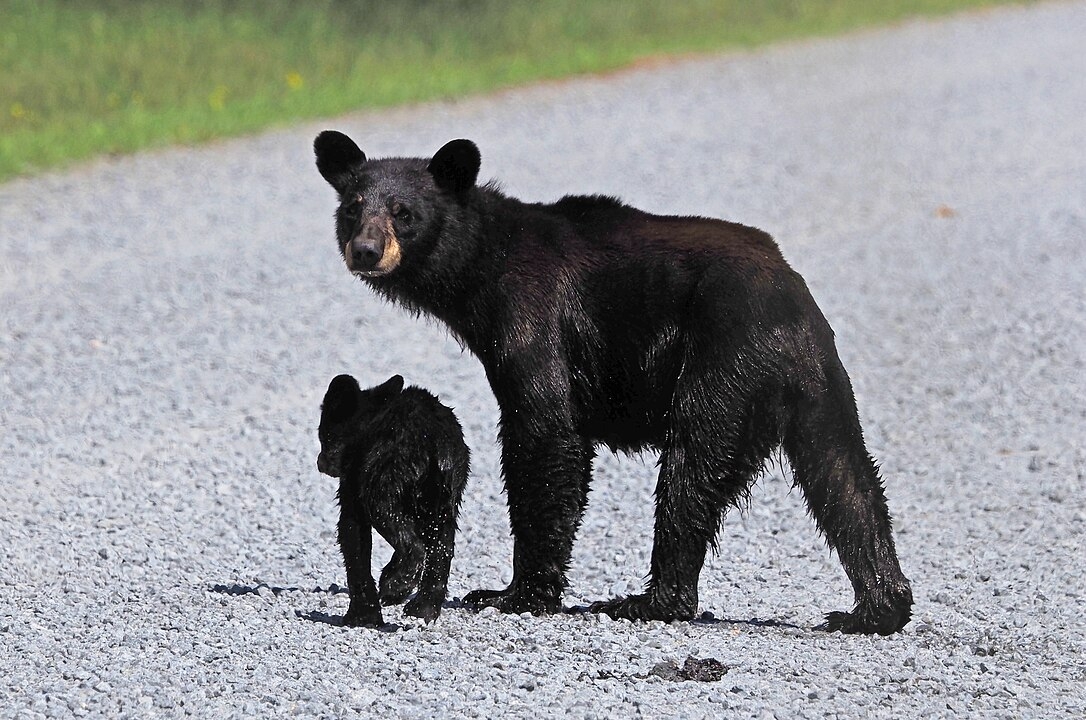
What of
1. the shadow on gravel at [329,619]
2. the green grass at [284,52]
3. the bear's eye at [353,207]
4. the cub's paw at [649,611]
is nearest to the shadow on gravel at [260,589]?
the shadow on gravel at [329,619]

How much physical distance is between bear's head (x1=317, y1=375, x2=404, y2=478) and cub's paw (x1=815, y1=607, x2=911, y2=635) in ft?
5.05

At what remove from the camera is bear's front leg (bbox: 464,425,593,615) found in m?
5.27

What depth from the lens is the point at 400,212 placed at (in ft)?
17.4

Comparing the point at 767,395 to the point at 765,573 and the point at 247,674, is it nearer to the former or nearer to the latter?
the point at 765,573

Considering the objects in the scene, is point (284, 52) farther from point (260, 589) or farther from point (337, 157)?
point (260, 589)

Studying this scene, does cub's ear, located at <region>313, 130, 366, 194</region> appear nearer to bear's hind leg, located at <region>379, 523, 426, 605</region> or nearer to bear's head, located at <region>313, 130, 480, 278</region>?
bear's head, located at <region>313, 130, 480, 278</region>

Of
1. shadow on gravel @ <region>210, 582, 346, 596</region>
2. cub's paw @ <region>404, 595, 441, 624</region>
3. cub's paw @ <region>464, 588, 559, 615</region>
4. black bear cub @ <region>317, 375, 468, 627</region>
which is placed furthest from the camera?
shadow on gravel @ <region>210, 582, 346, 596</region>

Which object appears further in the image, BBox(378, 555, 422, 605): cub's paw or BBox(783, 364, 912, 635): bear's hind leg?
BBox(783, 364, 912, 635): bear's hind leg

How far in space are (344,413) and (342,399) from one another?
0.04m

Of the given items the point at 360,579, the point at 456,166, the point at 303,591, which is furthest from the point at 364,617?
the point at 456,166

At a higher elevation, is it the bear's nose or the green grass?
the green grass

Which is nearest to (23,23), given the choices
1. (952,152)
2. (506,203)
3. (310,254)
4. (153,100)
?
(153,100)

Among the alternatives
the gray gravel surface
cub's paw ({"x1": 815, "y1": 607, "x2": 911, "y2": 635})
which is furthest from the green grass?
cub's paw ({"x1": 815, "y1": 607, "x2": 911, "y2": 635})

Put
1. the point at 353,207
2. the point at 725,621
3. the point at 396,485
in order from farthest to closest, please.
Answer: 1. the point at 725,621
2. the point at 353,207
3. the point at 396,485
